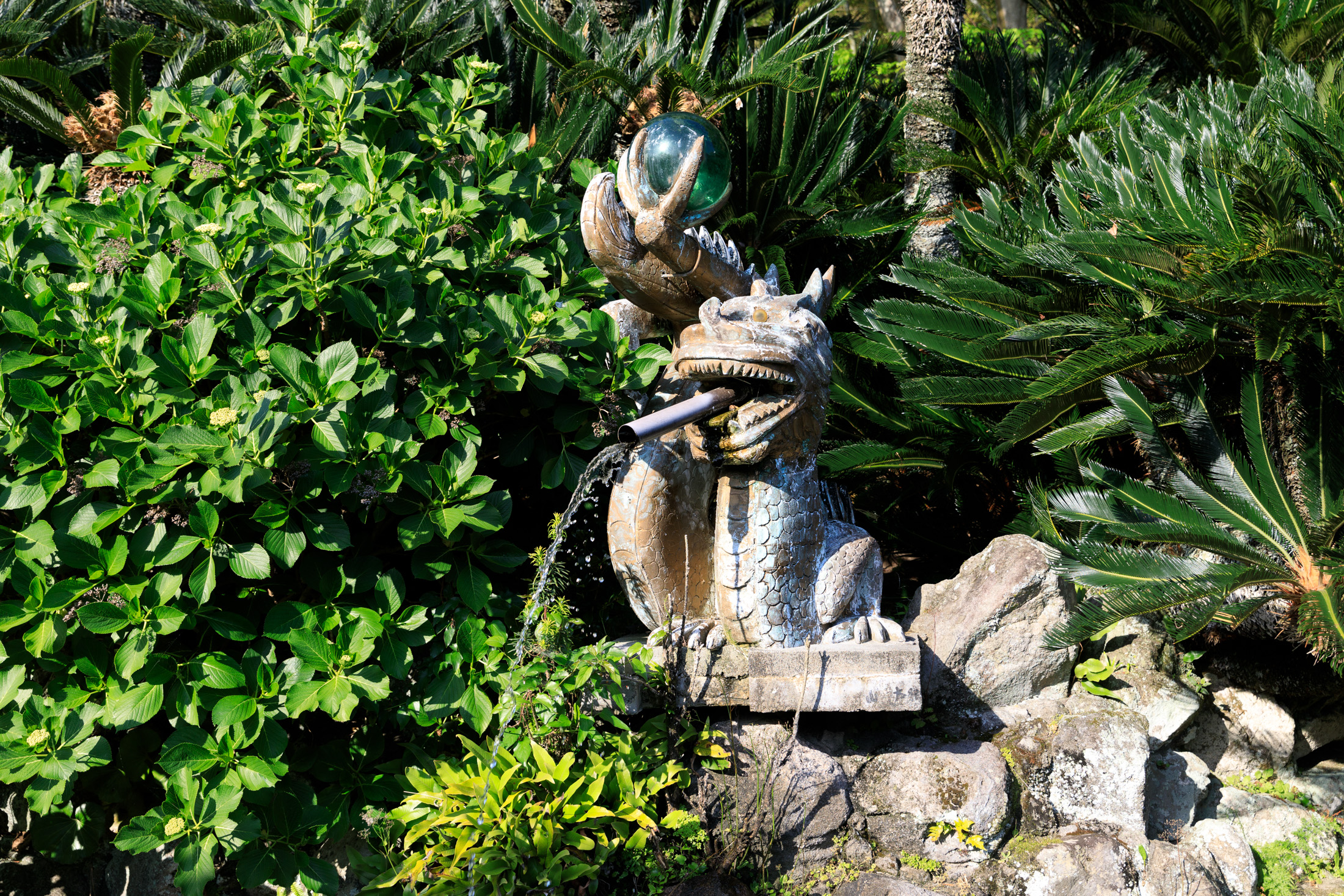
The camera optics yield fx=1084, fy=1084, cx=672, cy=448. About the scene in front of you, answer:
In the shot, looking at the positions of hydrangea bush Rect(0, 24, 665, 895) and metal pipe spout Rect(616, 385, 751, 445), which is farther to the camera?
metal pipe spout Rect(616, 385, 751, 445)

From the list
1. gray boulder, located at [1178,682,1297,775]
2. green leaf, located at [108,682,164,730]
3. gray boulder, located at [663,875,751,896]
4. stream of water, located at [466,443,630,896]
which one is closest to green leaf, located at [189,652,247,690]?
green leaf, located at [108,682,164,730]

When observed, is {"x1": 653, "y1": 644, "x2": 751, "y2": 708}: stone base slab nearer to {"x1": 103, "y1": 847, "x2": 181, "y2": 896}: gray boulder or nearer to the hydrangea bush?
the hydrangea bush

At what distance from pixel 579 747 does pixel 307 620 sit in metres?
1.06

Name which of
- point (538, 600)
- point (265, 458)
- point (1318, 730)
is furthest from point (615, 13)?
point (1318, 730)

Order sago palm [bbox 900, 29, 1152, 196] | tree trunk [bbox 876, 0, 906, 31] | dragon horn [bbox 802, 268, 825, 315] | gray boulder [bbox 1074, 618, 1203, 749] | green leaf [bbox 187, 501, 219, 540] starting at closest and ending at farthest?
1. green leaf [bbox 187, 501, 219, 540]
2. dragon horn [bbox 802, 268, 825, 315]
3. gray boulder [bbox 1074, 618, 1203, 749]
4. sago palm [bbox 900, 29, 1152, 196]
5. tree trunk [bbox 876, 0, 906, 31]

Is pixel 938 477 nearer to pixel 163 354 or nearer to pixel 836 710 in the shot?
pixel 836 710

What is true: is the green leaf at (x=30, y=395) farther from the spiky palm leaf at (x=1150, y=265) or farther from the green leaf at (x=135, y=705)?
the spiky palm leaf at (x=1150, y=265)

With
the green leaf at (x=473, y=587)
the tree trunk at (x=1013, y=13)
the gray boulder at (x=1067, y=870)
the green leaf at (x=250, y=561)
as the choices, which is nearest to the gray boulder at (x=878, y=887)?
the gray boulder at (x=1067, y=870)

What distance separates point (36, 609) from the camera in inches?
137

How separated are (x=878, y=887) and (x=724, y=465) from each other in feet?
5.12

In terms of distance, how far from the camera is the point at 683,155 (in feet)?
12.4

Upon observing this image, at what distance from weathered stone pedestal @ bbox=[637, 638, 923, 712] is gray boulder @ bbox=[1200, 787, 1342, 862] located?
1659 millimetres

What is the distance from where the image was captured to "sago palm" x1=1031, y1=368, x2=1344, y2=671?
4059mm

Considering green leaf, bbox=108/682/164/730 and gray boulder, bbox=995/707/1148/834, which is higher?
green leaf, bbox=108/682/164/730
